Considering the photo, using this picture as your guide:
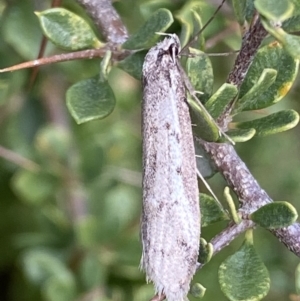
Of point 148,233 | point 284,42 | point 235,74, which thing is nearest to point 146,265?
point 148,233

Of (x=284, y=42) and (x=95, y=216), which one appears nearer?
(x=284, y=42)

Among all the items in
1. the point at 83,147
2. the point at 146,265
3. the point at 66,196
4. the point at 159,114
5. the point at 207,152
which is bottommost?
the point at 66,196

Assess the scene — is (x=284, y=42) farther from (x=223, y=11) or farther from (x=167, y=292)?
(x=223, y=11)

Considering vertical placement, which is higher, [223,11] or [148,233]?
[223,11]

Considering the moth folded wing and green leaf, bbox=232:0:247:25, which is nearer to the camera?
green leaf, bbox=232:0:247:25

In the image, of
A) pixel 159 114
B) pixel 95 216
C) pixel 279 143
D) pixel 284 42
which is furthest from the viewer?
pixel 279 143

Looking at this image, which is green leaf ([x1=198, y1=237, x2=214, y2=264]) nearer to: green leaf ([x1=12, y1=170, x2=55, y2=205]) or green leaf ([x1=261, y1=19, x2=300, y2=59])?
green leaf ([x1=261, y1=19, x2=300, y2=59])

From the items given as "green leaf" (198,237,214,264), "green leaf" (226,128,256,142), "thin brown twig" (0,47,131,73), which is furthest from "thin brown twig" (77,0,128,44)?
"green leaf" (198,237,214,264)
